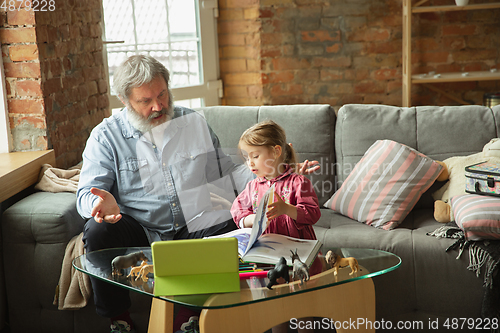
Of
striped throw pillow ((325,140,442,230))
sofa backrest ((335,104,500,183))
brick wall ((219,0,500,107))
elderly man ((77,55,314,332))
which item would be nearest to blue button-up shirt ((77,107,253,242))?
elderly man ((77,55,314,332))

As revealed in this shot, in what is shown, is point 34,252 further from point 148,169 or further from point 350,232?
point 350,232

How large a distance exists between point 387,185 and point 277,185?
594 mm

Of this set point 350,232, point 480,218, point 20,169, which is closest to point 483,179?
point 480,218

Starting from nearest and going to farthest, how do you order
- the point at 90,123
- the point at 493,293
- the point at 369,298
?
the point at 369,298
the point at 493,293
the point at 90,123

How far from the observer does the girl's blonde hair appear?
5.32ft

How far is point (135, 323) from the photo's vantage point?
1845 millimetres

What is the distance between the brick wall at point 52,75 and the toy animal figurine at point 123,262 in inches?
44.9

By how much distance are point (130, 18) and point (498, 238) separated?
2.43m

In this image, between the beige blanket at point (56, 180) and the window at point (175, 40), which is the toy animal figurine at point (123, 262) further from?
the window at point (175, 40)

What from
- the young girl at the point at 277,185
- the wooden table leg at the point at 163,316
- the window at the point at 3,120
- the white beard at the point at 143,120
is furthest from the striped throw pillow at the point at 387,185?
the window at the point at 3,120

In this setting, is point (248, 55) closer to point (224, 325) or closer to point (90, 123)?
point (90, 123)

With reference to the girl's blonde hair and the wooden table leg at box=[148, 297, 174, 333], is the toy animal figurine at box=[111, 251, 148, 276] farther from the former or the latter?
the girl's blonde hair

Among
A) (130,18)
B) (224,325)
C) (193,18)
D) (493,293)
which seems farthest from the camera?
(193,18)

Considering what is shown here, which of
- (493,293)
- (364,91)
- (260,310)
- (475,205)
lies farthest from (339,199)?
(364,91)
